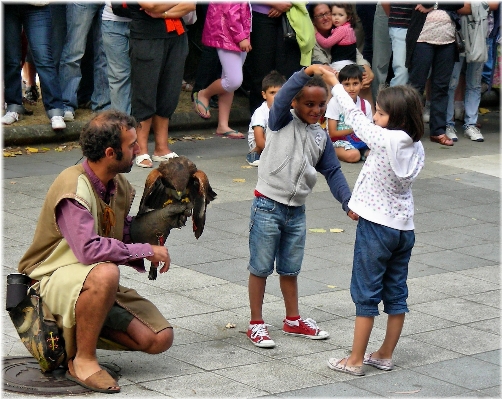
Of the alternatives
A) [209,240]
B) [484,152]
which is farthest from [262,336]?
[484,152]

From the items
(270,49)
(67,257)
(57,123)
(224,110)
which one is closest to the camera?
(67,257)

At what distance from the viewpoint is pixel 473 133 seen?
1156cm

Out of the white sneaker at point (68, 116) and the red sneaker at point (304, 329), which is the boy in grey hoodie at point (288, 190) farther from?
the white sneaker at point (68, 116)

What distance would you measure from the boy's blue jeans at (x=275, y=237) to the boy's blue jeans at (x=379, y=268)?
0.52 metres

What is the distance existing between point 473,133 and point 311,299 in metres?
6.18

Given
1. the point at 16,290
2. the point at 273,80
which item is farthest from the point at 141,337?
the point at 273,80

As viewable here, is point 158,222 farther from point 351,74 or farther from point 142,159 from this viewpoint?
point 351,74

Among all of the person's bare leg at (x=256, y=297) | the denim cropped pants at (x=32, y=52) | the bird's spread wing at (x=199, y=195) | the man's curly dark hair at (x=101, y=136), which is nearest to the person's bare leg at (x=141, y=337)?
the bird's spread wing at (x=199, y=195)

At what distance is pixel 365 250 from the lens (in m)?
4.82

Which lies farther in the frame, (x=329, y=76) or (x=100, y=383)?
(x=329, y=76)

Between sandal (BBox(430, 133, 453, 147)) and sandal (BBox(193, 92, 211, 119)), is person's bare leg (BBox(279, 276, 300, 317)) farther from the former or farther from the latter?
sandal (BBox(430, 133, 453, 147))

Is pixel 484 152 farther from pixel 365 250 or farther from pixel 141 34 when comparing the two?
pixel 365 250

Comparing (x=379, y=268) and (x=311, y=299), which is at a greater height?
(x=379, y=268)

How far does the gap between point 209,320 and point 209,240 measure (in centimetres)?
166
